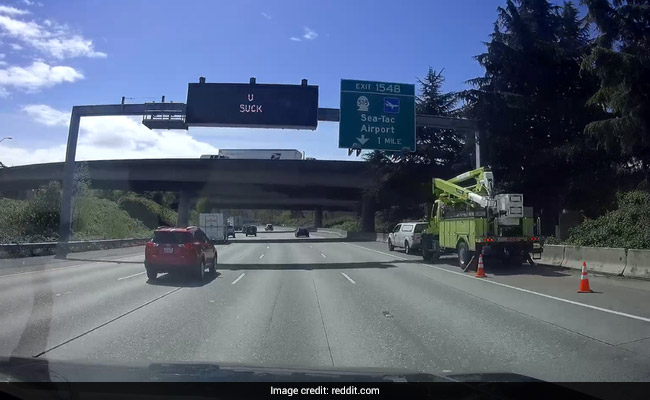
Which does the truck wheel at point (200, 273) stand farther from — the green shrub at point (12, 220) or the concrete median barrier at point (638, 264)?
the green shrub at point (12, 220)

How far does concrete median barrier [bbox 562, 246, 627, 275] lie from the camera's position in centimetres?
1554

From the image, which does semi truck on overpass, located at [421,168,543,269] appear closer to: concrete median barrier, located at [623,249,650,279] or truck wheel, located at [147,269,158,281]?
concrete median barrier, located at [623,249,650,279]

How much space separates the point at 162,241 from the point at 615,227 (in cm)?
1587

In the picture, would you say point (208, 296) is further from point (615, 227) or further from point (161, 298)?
point (615, 227)

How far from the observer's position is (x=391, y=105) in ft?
76.6

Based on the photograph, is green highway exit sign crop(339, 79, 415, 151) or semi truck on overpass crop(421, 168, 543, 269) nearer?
semi truck on overpass crop(421, 168, 543, 269)

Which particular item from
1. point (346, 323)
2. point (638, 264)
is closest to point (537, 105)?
point (638, 264)

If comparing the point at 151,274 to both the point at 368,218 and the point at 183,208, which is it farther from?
the point at 368,218

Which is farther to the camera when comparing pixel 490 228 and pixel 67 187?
pixel 67 187

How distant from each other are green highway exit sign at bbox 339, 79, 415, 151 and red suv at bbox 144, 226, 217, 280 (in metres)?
9.36

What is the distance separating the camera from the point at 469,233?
62.7ft

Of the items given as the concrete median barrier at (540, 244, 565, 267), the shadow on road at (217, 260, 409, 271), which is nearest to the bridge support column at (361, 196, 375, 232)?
the shadow on road at (217, 260, 409, 271)

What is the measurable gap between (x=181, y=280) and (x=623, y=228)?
15.5 m

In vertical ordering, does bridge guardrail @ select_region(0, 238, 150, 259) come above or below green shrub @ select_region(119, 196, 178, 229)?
below
